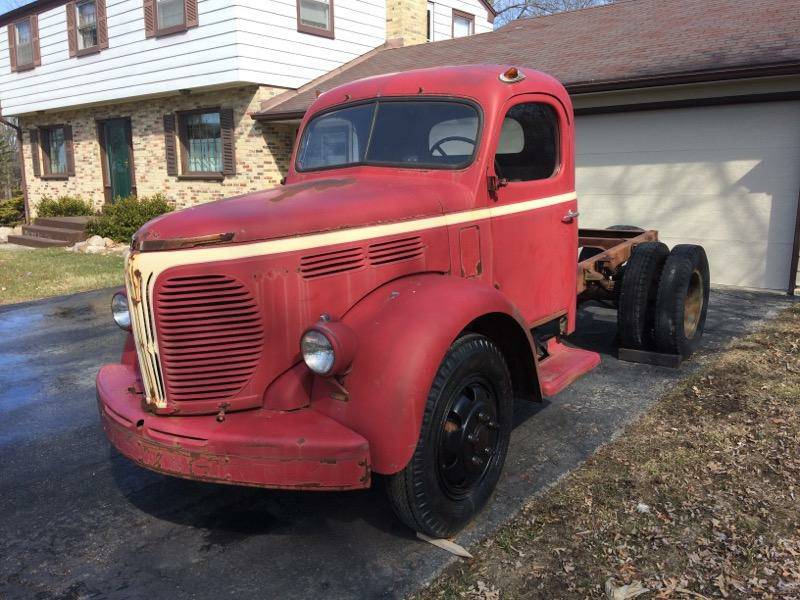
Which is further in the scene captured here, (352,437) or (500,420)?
(500,420)

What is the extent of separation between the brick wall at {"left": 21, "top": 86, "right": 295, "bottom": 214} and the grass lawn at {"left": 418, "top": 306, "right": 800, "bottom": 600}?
1007cm

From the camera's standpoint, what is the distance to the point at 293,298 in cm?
267

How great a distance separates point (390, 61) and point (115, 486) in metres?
11.5

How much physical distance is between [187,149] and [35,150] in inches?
281

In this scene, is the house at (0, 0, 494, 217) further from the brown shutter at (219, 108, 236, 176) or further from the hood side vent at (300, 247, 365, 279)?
the hood side vent at (300, 247, 365, 279)

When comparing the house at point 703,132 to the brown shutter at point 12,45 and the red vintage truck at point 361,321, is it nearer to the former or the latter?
the red vintage truck at point 361,321

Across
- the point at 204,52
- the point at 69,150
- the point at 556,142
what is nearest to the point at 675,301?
the point at 556,142

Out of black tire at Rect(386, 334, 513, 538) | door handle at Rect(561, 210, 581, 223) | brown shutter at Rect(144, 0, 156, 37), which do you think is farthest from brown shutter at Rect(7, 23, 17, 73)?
Result: black tire at Rect(386, 334, 513, 538)

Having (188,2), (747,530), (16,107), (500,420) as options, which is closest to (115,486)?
(500,420)

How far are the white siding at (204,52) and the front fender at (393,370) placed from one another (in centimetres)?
1034

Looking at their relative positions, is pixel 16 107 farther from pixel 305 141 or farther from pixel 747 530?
pixel 747 530

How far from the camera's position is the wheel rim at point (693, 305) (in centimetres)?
573

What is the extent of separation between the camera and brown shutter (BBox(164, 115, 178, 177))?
1384 centimetres

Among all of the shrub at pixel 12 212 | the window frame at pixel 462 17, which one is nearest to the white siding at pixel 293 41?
the window frame at pixel 462 17
